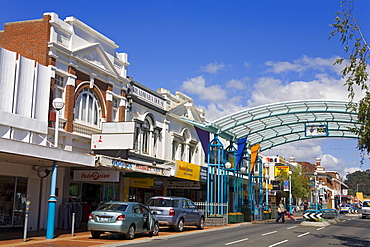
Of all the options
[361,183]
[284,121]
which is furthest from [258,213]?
[361,183]

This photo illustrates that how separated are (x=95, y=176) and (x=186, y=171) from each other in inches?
354

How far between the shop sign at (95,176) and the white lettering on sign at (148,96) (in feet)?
28.0

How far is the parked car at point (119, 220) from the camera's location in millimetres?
17406

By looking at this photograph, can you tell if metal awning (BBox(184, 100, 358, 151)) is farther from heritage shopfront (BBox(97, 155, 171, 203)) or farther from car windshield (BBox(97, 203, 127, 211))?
car windshield (BBox(97, 203, 127, 211))

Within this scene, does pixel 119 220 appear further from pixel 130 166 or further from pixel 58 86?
pixel 58 86

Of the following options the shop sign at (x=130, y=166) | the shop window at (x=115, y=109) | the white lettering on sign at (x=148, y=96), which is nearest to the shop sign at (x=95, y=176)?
the shop sign at (x=130, y=166)

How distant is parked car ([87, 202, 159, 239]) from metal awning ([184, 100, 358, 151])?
43.9 ft

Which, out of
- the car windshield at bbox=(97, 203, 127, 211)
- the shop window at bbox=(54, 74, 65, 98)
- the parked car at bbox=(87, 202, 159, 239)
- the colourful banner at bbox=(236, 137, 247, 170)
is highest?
the shop window at bbox=(54, 74, 65, 98)

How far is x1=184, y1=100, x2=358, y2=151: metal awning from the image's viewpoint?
113 ft

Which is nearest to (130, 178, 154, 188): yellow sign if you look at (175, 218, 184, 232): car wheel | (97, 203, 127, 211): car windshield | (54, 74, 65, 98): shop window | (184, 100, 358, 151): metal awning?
(184, 100, 358, 151): metal awning

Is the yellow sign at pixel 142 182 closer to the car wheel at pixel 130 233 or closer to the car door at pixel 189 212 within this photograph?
the car door at pixel 189 212

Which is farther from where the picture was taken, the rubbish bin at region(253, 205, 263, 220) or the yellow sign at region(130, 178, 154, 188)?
the rubbish bin at region(253, 205, 263, 220)

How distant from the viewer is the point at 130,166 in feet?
75.4

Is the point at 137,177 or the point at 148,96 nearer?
the point at 137,177
